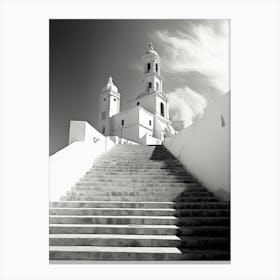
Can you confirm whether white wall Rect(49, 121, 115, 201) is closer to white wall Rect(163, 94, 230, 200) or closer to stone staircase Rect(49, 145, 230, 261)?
stone staircase Rect(49, 145, 230, 261)

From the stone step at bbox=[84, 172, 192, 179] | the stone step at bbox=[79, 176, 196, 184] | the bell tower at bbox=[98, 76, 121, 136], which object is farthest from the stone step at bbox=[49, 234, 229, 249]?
the bell tower at bbox=[98, 76, 121, 136]

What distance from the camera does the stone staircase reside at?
226cm

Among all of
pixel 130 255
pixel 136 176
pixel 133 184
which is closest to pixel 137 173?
pixel 136 176

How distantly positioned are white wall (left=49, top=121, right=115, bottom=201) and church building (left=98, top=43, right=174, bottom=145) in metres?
13.6

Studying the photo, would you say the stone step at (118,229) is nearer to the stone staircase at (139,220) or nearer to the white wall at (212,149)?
the stone staircase at (139,220)

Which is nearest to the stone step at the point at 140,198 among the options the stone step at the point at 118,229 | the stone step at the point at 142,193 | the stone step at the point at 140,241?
the stone step at the point at 142,193

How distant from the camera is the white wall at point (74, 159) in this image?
3.34 m

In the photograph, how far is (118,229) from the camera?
262cm

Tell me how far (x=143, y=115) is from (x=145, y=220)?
1872 centimetres

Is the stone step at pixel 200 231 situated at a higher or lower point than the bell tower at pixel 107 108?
lower

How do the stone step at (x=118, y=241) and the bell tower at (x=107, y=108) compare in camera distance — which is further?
the bell tower at (x=107, y=108)

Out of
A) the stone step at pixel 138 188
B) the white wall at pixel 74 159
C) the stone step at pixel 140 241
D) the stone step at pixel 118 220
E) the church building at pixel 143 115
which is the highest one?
the church building at pixel 143 115

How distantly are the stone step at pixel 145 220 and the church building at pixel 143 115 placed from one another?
1635 centimetres
